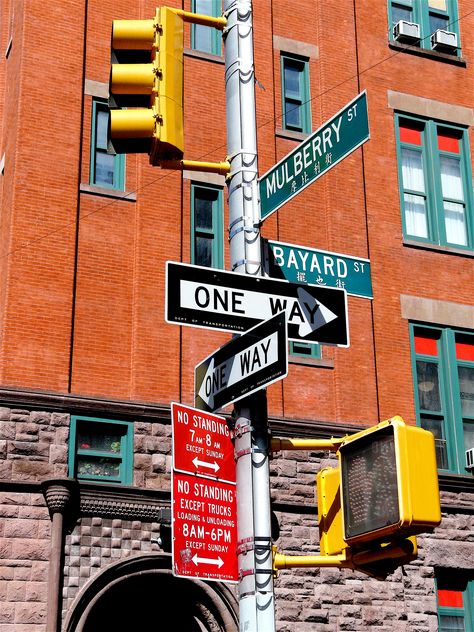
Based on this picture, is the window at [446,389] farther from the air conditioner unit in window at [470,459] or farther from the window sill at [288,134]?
the window sill at [288,134]

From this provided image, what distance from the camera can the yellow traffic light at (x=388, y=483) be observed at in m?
6.21

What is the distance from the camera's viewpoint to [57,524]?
560 inches

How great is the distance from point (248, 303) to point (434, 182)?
13.0 m

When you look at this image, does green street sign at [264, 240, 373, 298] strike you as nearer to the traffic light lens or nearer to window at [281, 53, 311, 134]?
the traffic light lens

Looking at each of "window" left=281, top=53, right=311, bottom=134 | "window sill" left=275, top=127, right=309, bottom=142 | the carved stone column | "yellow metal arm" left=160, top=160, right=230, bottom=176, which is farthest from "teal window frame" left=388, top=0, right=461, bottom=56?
"yellow metal arm" left=160, top=160, right=230, bottom=176

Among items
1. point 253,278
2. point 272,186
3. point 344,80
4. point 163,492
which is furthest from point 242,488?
point 344,80

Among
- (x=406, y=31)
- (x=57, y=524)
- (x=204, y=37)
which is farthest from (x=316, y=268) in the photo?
(x=406, y=31)

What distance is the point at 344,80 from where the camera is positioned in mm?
19766

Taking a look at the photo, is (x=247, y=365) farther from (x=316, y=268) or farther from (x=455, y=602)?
(x=455, y=602)

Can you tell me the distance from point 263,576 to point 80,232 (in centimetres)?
1037

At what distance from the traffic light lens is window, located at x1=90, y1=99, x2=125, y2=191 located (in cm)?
1111

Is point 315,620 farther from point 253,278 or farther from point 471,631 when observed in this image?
point 253,278

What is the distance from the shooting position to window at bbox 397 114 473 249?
1952 centimetres

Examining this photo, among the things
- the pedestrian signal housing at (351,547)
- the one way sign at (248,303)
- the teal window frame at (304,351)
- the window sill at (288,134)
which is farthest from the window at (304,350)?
the pedestrian signal housing at (351,547)
